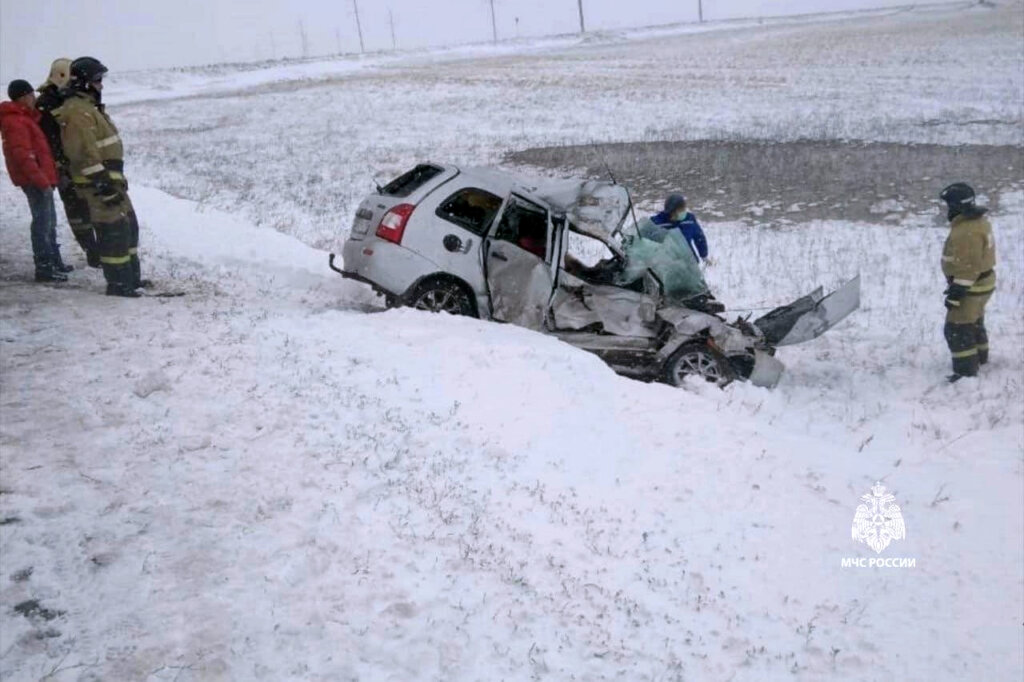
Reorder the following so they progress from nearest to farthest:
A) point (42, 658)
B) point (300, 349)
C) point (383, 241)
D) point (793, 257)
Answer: point (42, 658)
point (300, 349)
point (383, 241)
point (793, 257)

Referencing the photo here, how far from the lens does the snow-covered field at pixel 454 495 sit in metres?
3.91

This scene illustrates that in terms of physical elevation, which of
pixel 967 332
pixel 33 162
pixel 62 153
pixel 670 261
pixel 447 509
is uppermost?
pixel 62 153

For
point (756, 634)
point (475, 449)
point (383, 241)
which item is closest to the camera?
point (756, 634)

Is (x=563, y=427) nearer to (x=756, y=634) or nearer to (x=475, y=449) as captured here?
(x=475, y=449)

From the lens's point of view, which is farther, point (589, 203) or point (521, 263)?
point (589, 203)

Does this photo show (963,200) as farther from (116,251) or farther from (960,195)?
(116,251)

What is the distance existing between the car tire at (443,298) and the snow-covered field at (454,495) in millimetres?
364

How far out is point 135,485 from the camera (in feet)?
15.2

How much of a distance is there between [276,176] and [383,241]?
13.2 m

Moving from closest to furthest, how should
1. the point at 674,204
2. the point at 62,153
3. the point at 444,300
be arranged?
the point at 444,300
the point at 62,153
the point at 674,204

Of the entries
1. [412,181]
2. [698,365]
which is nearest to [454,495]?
[698,365]

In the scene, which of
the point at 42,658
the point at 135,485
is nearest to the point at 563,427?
the point at 135,485

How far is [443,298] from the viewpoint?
26.0 ft

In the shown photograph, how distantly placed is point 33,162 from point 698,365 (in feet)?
23.6
